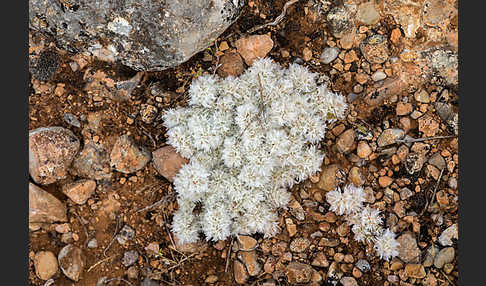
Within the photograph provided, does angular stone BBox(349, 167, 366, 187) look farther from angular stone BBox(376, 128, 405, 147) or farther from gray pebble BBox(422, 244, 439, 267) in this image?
gray pebble BBox(422, 244, 439, 267)

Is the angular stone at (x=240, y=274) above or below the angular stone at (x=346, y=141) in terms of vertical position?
below

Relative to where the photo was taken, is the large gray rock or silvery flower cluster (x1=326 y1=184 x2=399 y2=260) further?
silvery flower cluster (x1=326 y1=184 x2=399 y2=260)

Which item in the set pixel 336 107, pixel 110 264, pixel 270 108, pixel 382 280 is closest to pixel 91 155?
pixel 110 264

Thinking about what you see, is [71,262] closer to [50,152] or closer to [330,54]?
[50,152]

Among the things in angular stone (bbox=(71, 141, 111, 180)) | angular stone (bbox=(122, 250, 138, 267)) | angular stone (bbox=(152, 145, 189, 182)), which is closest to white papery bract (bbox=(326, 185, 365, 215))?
angular stone (bbox=(152, 145, 189, 182))

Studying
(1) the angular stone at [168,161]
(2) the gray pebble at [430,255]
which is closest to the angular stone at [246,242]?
(1) the angular stone at [168,161]

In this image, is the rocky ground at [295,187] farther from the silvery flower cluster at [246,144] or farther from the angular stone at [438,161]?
the silvery flower cluster at [246,144]
